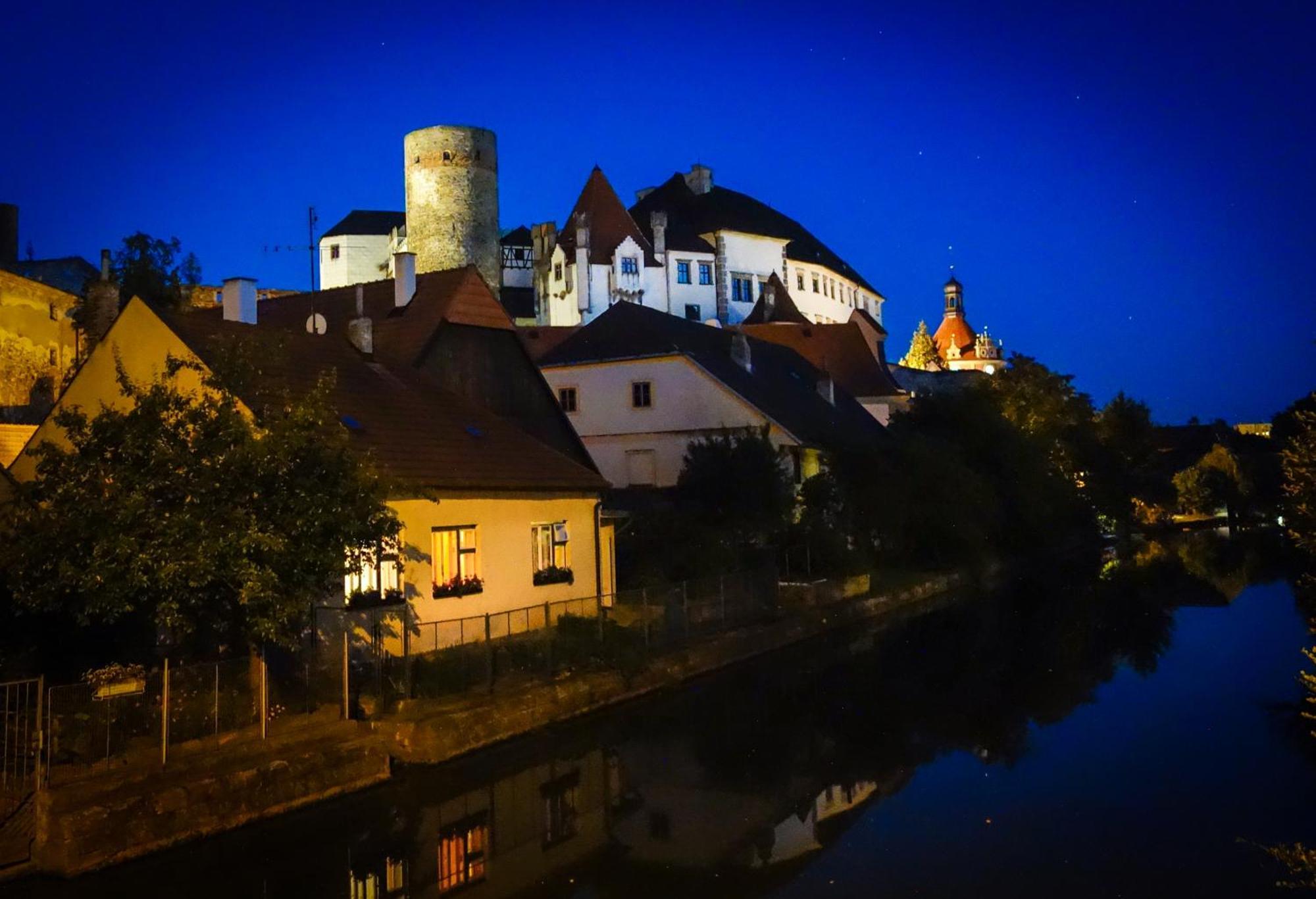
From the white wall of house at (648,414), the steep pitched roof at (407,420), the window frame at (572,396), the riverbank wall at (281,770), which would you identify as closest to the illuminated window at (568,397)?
the window frame at (572,396)

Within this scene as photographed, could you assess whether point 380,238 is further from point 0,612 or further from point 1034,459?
point 0,612

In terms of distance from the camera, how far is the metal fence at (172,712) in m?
13.7

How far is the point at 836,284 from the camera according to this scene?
10319cm

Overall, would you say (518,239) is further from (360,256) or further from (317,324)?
(317,324)

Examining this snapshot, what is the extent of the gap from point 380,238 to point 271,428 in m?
89.6

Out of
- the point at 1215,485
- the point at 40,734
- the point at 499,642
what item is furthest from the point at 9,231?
the point at 1215,485

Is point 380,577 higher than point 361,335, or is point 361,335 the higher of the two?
point 361,335

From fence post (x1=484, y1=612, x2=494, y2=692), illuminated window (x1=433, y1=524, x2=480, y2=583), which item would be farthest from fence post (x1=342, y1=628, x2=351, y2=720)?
illuminated window (x1=433, y1=524, x2=480, y2=583)

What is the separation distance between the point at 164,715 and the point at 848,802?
8.01 meters

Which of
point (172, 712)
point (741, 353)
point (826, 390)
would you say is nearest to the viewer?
point (172, 712)

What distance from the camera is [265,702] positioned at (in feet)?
51.6

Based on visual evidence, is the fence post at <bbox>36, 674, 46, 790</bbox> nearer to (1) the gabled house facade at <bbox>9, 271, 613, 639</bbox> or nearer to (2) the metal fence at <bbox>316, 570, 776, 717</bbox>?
(1) the gabled house facade at <bbox>9, 271, 613, 639</bbox>

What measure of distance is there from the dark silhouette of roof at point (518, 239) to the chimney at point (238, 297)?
217 feet

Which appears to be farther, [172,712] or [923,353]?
[923,353]
